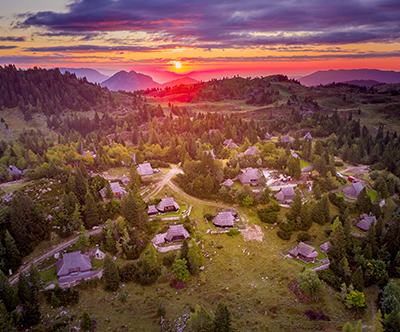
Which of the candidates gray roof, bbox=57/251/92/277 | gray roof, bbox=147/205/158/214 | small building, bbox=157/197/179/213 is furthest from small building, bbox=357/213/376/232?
gray roof, bbox=57/251/92/277

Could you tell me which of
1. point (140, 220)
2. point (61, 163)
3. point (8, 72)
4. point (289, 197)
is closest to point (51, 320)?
point (140, 220)

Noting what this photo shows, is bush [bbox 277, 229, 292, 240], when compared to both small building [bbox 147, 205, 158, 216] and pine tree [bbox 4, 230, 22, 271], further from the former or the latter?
pine tree [bbox 4, 230, 22, 271]

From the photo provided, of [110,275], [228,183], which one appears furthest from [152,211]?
[228,183]

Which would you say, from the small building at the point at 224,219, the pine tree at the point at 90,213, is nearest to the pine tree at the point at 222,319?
the small building at the point at 224,219

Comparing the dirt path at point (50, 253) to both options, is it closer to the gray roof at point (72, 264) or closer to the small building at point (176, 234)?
the gray roof at point (72, 264)

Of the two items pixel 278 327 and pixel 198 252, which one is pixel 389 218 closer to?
pixel 278 327

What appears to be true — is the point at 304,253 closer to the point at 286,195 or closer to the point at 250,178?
the point at 286,195

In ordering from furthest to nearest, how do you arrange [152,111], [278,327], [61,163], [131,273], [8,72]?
[8,72]
[152,111]
[61,163]
[131,273]
[278,327]
